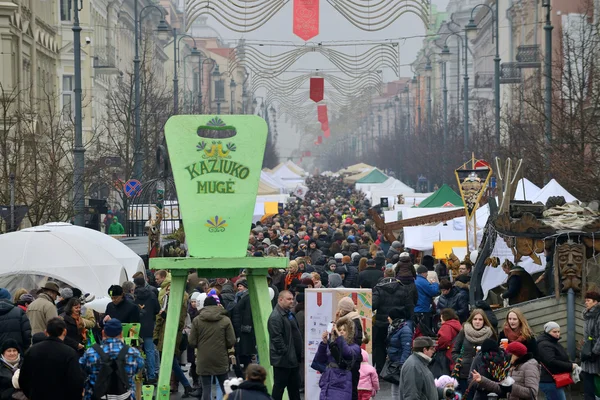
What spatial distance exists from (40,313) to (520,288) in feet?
18.2

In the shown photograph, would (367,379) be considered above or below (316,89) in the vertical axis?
below

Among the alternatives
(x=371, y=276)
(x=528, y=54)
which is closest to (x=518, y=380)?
(x=371, y=276)

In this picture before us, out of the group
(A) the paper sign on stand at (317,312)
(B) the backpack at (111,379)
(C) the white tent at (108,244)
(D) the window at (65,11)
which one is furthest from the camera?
(D) the window at (65,11)

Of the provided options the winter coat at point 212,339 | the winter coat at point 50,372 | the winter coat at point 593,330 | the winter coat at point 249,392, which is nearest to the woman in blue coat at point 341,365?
the winter coat at point 50,372

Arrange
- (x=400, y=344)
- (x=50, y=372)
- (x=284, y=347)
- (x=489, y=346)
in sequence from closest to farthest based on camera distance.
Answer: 1. (x=50, y=372)
2. (x=489, y=346)
3. (x=284, y=347)
4. (x=400, y=344)

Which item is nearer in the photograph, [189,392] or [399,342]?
[399,342]

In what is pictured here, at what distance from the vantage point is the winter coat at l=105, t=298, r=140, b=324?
16.0 meters

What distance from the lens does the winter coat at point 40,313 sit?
1503 centimetres

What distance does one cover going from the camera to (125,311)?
1602cm

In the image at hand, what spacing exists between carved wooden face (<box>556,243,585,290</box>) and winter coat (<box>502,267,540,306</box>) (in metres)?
1.40

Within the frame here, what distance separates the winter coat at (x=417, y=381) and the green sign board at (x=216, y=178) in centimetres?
184

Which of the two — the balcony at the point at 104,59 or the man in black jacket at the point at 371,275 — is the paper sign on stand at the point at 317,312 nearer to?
the man in black jacket at the point at 371,275

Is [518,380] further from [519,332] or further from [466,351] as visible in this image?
[466,351]

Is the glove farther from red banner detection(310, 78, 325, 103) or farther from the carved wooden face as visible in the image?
red banner detection(310, 78, 325, 103)
